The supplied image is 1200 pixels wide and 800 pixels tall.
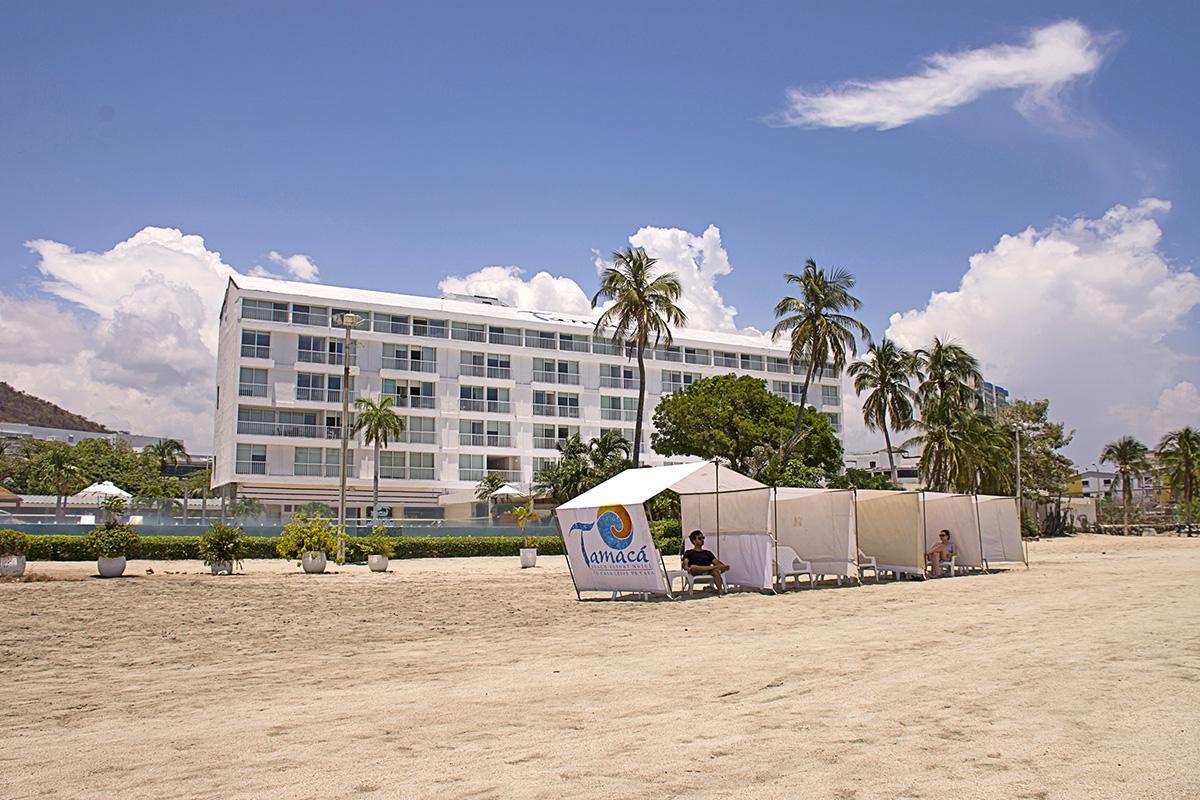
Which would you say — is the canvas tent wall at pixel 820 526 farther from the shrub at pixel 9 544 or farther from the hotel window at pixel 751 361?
Result: the hotel window at pixel 751 361

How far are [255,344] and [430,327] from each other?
11190mm

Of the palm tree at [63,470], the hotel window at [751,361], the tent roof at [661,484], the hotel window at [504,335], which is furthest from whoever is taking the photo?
the palm tree at [63,470]

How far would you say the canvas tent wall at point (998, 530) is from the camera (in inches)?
1054

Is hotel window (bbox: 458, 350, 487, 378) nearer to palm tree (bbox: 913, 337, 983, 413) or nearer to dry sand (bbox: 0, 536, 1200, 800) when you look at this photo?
palm tree (bbox: 913, 337, 983, 413)

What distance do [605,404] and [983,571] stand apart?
1777 inches

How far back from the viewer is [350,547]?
1268 inches

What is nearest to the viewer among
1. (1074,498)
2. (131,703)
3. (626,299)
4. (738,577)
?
(131,703)

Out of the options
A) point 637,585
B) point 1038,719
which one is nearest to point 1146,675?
point 1038,719

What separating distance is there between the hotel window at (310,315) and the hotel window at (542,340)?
13.9 m

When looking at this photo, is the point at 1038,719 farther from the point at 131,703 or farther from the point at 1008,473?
the point at 1008,473

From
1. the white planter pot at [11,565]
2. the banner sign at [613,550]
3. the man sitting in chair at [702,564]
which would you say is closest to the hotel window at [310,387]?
the white planter pot at [11,565]

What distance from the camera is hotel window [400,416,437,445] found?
62591 millimetres

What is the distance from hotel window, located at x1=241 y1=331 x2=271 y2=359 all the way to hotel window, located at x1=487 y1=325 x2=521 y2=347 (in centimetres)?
1446

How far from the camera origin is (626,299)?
4703 centimetres
